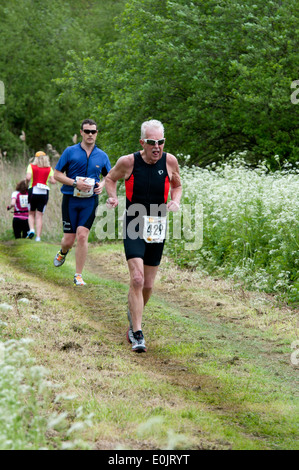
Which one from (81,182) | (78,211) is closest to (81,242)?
(78,211)

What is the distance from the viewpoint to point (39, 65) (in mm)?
37156

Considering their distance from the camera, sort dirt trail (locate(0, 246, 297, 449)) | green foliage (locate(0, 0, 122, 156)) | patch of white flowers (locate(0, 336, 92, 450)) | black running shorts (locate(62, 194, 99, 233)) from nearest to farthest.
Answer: patch of white flowers (locate(0, 336, 92, 450)), dirt trail (locate(0, 246, 297, 449)), black running shorts (locate(62, 194, 99, 233)), green foliage (locate(0, 0, 122, 156))

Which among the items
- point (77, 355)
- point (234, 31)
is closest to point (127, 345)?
point (77, 355)

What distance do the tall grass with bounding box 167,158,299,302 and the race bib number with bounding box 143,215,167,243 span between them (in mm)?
2816

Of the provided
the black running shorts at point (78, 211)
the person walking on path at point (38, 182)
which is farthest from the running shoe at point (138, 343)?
the person walking on path at point (38, 182)

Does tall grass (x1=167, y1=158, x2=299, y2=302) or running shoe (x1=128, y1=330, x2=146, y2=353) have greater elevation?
tall grass (x1=167, y1=158, x2=299, y2=302)

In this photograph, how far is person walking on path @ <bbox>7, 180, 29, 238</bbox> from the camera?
17.0 metres

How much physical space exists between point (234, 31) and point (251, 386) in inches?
583

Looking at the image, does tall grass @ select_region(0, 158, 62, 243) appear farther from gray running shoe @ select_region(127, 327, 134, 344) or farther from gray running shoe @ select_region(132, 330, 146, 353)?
gray running shoe @ select_region(132, 330, 146, 353)

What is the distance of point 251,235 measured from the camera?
1095cm

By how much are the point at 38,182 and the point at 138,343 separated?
397 inches

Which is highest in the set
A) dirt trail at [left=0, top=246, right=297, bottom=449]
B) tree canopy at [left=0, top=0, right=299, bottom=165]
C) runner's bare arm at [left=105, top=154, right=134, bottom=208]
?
tree canopy at [left=0, top=0, right=299, bottom=165]

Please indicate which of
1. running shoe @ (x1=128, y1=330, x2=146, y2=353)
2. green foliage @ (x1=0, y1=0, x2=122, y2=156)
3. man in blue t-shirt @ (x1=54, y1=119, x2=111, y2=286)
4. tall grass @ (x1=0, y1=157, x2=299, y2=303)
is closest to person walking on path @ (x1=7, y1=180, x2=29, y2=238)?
tall grass @ (x1=0, y1=157, x2=299, y2=303)

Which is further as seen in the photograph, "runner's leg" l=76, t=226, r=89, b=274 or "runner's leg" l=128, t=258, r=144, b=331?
"runner's leg" l=76, t=226, r=89, b=274
